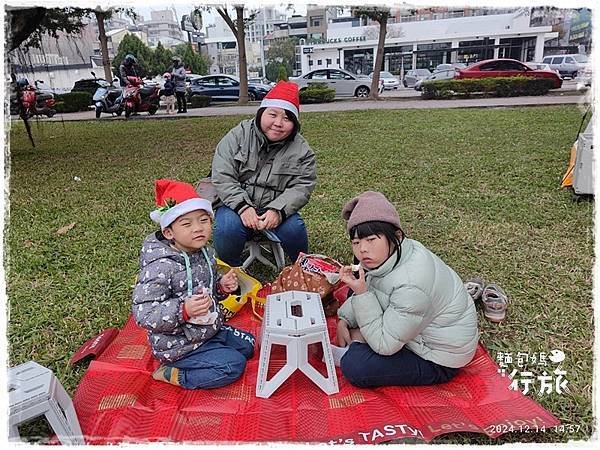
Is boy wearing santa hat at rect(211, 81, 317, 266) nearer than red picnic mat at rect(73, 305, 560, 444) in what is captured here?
No

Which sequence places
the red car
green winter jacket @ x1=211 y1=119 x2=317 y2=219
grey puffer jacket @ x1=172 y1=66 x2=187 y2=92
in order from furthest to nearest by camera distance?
the red car
grey puffer jacket @ x1=172 y1=66 x2=187 y2=92
green winter jacket @ x1=211 y1=119 x2=317 y2=219

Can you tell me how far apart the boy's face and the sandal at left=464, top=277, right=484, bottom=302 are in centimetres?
145

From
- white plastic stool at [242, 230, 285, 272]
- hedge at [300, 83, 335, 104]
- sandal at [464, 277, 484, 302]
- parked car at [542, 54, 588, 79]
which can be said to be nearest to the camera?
sandal at [464, 277, 484, 302]

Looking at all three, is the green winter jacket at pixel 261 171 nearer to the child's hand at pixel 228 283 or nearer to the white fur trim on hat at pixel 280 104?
the white fur trim on hat at pixel 280 104

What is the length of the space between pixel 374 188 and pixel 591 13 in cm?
262

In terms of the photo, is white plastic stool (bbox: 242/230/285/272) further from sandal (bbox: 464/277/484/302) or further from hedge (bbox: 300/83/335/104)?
hedge (bbox: 300/83/335/104)

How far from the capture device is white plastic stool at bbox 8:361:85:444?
150 cm

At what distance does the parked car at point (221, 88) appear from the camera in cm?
1596

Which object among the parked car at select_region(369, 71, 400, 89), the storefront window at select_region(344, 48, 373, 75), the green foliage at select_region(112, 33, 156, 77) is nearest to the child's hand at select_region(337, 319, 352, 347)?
the parked car at select_region(369, 71, 400, 89)

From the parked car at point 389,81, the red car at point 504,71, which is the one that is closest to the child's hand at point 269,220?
the red car at point 504,71

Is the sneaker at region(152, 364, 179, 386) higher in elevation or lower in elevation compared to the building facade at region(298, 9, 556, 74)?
lower

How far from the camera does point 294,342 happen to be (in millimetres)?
1877

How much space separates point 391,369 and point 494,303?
847 mm

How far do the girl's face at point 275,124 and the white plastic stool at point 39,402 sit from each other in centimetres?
161
